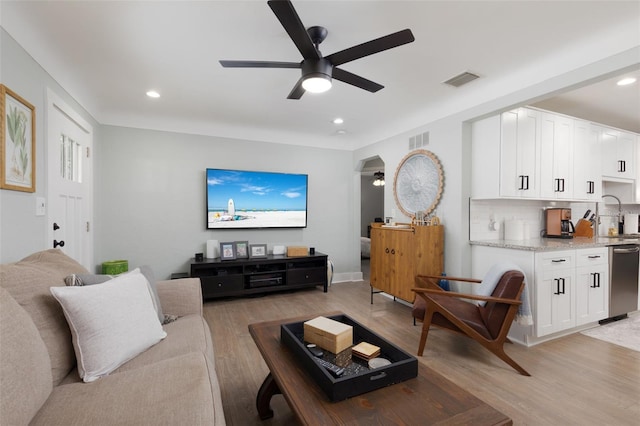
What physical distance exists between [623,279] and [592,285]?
0.58m

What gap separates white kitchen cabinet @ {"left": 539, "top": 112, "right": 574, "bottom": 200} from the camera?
3.38 meters

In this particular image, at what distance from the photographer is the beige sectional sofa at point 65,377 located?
978 millimetres

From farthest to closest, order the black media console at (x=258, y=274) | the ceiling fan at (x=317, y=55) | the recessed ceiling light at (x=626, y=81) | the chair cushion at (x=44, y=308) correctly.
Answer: the black media console at (x=258, y=274) < the recessed ceiling light at (x=626, y=81) < the ceiling fan at (x=317, y=55) < the chair cushion at (x=44, y=308)

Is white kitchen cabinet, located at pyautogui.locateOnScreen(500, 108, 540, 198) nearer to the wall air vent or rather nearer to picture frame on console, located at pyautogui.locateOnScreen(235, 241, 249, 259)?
the wall air vent

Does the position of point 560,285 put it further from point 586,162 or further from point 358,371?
point 358,371

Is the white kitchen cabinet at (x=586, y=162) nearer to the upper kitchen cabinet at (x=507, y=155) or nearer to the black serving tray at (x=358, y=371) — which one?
the upper kitchen cabinet at (x=507, y=155)

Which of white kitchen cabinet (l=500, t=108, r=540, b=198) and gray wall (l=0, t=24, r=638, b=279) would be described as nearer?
gray wall (l=0, t=24, r=638, b=279)

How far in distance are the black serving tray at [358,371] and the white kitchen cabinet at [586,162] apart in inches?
144

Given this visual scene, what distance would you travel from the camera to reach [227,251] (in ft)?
14.1

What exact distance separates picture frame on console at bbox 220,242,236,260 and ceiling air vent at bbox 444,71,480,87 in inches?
134

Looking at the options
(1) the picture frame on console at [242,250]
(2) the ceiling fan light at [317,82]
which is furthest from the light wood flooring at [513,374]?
(2) the ceiling fan light at [317,82]

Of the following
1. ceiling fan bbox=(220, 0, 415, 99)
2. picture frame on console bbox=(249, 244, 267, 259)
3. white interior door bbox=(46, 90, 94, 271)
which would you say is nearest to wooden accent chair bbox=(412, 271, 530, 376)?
ceiling fan bbox=(220, 0, 415, 99)

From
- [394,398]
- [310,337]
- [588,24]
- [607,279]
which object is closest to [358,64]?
[588,24]

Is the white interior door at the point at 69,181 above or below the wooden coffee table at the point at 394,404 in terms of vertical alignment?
above
